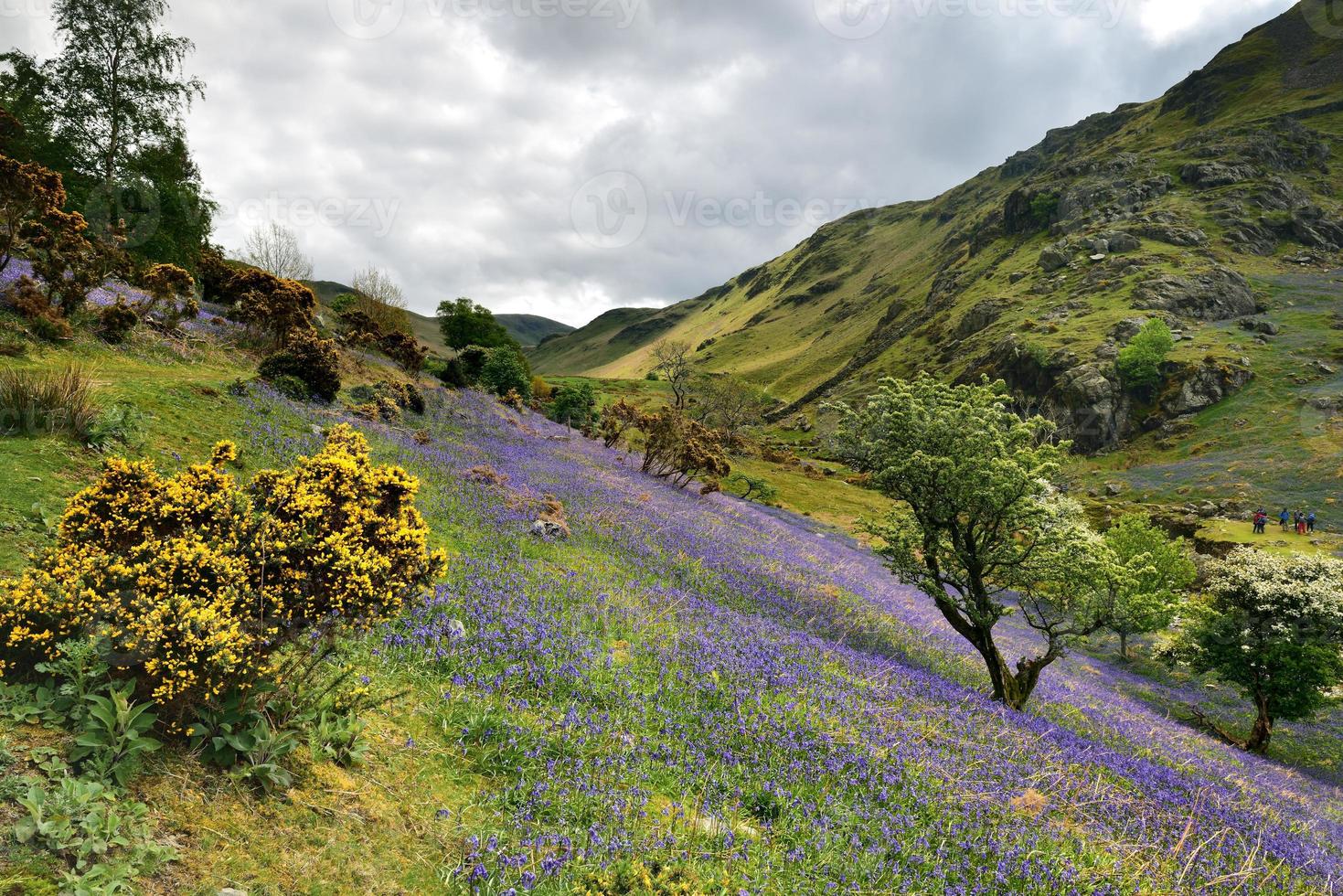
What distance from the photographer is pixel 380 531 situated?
4.76 meters

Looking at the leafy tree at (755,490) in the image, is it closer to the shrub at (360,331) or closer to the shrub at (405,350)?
the shrub at (405,350)

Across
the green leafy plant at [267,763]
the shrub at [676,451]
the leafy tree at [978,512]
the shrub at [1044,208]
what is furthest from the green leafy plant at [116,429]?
the shrub at [1044,208]

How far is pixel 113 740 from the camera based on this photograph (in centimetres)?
353

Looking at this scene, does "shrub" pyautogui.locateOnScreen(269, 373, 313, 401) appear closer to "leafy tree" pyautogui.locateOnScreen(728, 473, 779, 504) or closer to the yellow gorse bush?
the yellow gorse bush

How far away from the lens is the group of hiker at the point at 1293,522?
143ft

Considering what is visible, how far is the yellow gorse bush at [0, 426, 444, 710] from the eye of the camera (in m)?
3.76

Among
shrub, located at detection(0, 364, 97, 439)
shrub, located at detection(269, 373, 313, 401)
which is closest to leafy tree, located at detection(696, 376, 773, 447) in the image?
shrub, located at detection(269, 373, 313, 401)

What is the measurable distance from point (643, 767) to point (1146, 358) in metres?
114

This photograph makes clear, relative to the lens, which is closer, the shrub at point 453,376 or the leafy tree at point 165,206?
the leafy tree at point 165,206

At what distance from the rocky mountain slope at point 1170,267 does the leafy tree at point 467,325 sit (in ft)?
173

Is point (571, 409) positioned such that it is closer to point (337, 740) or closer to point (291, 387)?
point (291, 387)

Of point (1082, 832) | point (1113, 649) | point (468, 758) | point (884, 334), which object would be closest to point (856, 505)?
point (1113, 649)

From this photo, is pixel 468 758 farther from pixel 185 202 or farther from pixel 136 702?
pixel 185 202

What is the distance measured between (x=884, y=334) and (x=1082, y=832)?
636ft
